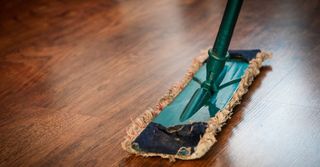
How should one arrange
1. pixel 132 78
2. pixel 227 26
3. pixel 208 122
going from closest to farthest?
1. pixel 208 122
2. pixel 227 26
3. pixel 132 78

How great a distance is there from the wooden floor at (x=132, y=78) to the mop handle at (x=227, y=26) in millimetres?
130

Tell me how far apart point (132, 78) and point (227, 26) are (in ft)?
1.17

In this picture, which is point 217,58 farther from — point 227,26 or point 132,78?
point 132,78

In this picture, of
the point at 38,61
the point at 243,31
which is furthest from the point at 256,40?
the point at 38,61

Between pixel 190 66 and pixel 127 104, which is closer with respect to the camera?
pixel 127 104

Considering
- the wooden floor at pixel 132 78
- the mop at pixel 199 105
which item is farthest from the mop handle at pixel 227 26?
the wooden floor at pixel 132 78

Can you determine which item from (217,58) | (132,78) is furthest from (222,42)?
(132,78)

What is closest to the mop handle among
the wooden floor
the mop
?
the mop

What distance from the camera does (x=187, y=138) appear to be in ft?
3.08

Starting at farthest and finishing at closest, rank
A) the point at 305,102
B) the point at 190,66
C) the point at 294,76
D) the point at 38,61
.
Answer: the point at 38,61
the point at 190,66
the point at 294,76
the point at 305,102

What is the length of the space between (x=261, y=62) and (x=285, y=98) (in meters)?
0.18

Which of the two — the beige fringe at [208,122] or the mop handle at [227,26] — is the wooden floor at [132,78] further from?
the mop handle at [227,26]

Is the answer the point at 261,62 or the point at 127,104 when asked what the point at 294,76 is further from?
the point at 127,104

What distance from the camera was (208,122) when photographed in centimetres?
97
